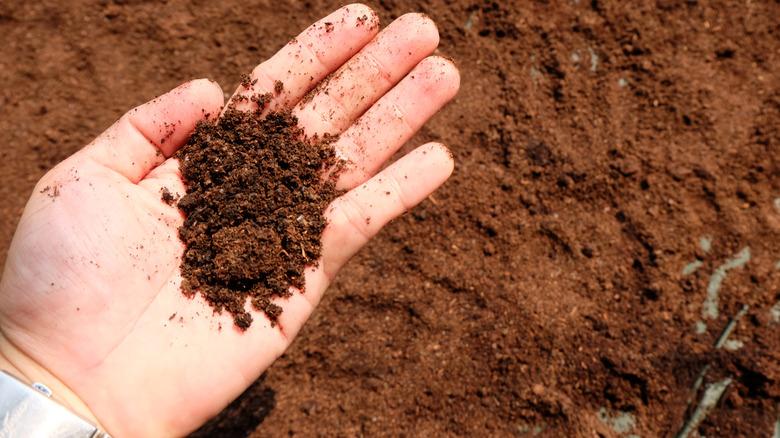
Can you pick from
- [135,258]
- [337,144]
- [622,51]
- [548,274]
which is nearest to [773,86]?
[622,51]

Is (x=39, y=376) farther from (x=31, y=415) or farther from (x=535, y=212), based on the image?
(x=535, y=212)

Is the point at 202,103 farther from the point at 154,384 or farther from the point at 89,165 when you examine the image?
the point at 154,384

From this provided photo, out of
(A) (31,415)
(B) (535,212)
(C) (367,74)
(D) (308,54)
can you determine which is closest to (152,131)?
(D) (308,54)

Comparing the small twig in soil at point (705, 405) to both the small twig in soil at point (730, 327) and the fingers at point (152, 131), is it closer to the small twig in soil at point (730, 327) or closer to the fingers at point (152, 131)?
the small twig in soil at point (730, 327)

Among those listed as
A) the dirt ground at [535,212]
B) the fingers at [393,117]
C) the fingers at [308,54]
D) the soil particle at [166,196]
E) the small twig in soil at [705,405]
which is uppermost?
the fingers at [308,54]

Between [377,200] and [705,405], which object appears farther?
[705,405]

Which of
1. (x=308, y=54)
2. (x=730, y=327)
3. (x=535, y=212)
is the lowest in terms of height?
(x=730, y=327)

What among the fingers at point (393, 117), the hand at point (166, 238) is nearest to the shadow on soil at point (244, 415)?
the hand at point (166, 238)
